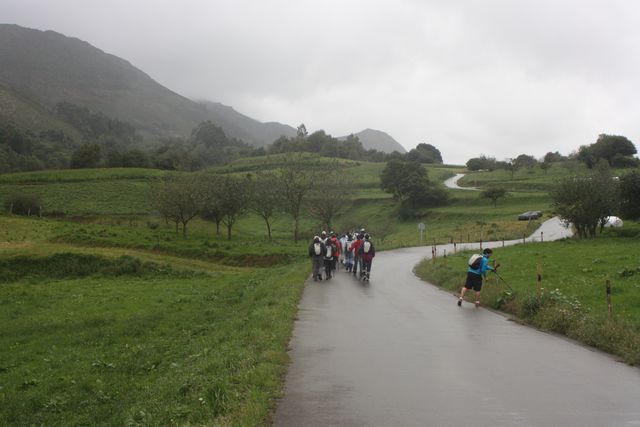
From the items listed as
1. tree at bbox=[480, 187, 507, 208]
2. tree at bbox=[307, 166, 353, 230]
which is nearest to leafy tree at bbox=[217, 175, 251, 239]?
tree at bbox=[307, 166, 353, 230]

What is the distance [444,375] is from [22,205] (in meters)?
60.6

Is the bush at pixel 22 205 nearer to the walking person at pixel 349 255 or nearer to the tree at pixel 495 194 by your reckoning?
the walking person at pixel 349 255

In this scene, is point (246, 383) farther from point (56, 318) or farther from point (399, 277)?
point (399, 277)

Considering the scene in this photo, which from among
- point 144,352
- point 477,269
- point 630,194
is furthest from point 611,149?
point 144,352

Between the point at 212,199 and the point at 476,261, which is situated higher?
the point at 212,199

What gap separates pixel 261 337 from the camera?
10789 millimetres

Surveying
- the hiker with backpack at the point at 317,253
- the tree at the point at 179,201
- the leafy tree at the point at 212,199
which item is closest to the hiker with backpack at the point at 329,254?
the hiker with backpack at the point at 317,253

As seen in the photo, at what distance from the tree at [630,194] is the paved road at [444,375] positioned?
1283 inches

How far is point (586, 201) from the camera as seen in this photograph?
36375mm

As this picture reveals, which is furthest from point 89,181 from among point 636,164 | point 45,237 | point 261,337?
point 636,164

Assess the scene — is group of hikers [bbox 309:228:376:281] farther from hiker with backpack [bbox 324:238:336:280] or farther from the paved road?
the paved road

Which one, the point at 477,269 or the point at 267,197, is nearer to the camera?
the point at 477,269

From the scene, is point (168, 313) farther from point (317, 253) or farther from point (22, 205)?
point (22, 205)

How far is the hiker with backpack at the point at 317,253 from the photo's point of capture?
74.5ft
